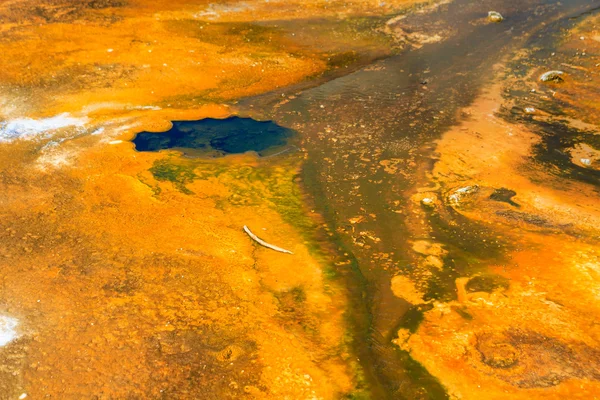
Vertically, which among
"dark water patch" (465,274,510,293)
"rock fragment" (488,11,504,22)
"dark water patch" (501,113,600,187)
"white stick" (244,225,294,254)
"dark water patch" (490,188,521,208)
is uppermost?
"rock fragment" (488,11,504,22)

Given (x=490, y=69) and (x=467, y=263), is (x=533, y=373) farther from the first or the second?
(x=490, y=69)

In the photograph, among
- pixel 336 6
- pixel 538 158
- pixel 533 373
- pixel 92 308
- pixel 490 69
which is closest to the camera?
pixel 533 373

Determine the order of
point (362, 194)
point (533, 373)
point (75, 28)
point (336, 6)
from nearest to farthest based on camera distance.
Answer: point (533, 373), point (362, 194), point (75, 28), point (336, 6)

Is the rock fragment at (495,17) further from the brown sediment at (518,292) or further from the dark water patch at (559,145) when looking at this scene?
the brown sediment at (518,292)

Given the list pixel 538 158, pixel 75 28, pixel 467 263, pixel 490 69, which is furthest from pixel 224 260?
pixel 75 28

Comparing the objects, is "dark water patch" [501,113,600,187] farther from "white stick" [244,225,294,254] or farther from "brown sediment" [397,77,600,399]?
"white stick" [244,225,294,254]

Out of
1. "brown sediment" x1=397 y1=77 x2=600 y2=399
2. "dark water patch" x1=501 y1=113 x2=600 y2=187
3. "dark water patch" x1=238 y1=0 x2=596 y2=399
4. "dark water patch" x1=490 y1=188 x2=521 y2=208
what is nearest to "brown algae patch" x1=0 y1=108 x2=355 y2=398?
"dark water patch" x1=238 y1=0 x2=596 y2=399
